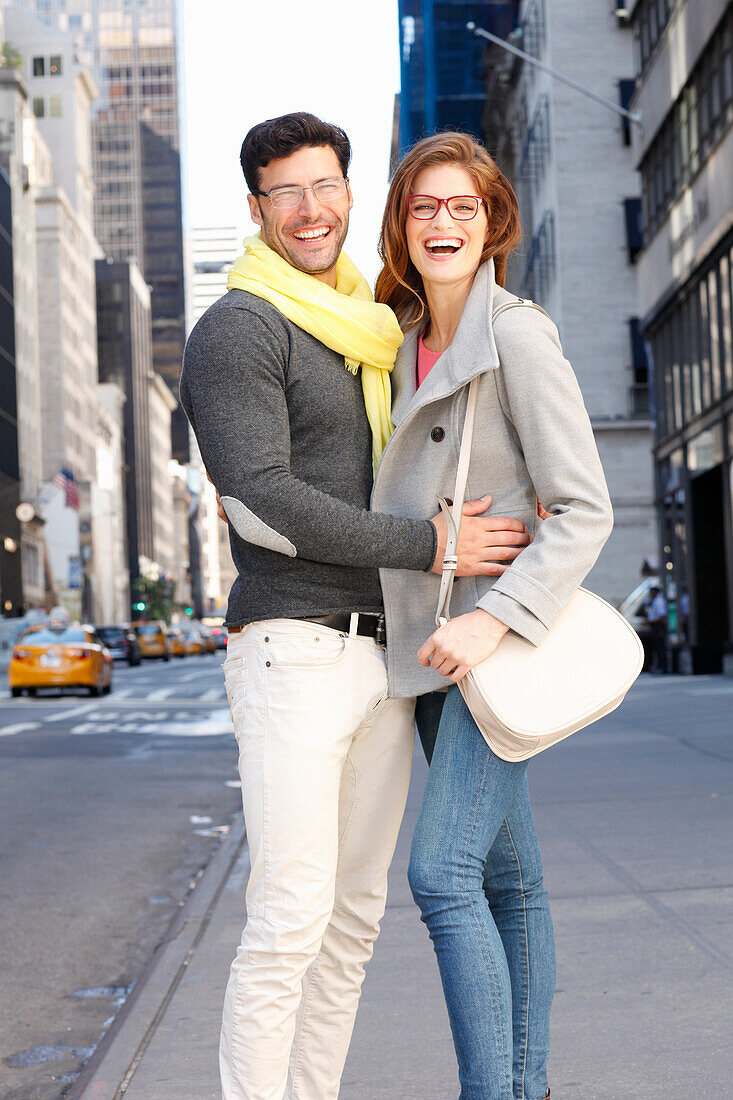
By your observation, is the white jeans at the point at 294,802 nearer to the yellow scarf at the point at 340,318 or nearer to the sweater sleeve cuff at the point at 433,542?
the sweater sleeve cuff at the point at 433,542

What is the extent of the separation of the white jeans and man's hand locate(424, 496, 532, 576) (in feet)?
0.92

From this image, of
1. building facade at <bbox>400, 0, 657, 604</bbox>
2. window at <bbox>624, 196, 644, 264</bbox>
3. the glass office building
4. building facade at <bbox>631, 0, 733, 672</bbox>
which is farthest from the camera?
the glass office building

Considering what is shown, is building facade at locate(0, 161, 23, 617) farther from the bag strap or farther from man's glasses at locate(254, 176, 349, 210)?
the bag strap

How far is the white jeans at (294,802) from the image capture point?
2803mm

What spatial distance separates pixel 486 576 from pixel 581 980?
7.27ft

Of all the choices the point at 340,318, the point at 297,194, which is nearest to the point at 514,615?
the point at 340,318

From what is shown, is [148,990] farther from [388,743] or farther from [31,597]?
[31,597]

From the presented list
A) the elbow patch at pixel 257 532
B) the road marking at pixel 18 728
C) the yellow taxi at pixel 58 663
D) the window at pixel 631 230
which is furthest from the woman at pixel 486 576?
the window at pixel 631 230

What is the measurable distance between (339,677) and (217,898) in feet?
12.6

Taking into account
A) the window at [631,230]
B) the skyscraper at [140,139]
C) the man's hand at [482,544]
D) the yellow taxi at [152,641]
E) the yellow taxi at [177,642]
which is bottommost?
the yellow taxi at [177,642]

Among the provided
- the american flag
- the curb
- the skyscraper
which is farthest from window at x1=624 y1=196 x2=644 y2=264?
the skyscraper

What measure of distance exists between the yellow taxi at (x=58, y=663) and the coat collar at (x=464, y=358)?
22267mm

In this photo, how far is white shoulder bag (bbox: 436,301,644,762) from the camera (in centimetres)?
271

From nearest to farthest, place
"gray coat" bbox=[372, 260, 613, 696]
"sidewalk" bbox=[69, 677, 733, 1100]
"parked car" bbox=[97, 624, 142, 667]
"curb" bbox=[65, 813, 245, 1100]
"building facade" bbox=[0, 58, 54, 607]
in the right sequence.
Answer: "gray coat" bbox=[372, 260, 613, 696], "sidewalk" bbox=[69, 677, 733, 1100], "curb" bbox=[65, 813, 245, 1100], "parked car" bbox=[97, 624, 142, 667], "building facade" bbox=[0, 58, 54, 607]
